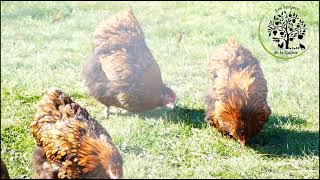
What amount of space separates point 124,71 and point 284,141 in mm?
2093

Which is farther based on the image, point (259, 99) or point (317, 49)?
point (317, 49)

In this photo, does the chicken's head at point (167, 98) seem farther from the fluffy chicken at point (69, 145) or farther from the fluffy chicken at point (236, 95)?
the fluffy chicken at point (69, 145)

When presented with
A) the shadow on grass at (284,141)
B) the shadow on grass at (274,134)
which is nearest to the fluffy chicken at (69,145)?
the shadow on grass at (274,134)

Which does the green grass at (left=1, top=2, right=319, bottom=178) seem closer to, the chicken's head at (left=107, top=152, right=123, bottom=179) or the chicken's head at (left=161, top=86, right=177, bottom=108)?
the chicken's head at (left=161, top=86, right=177, bottom=108)

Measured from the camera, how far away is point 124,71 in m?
7.02

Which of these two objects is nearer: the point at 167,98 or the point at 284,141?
the point at 284,141

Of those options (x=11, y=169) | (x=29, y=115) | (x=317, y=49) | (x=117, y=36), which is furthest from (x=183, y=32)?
(x=11, y=169)

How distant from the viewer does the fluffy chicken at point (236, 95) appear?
6.01 meters

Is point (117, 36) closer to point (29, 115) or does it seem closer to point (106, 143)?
point (29, 115)

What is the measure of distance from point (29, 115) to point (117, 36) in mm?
1487

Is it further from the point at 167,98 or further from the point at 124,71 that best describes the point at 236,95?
the point at 124,71

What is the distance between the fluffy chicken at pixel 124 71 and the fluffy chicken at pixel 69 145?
1474 mm

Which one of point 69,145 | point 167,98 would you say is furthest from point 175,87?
point 69,145

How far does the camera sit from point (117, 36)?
7211mm
